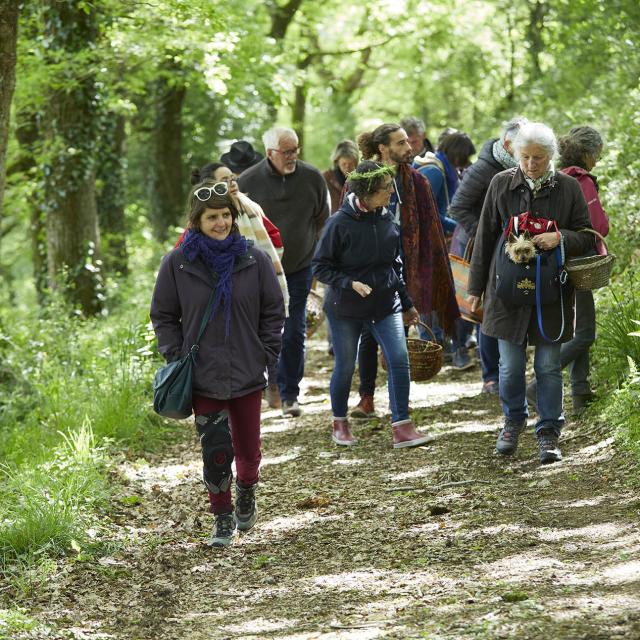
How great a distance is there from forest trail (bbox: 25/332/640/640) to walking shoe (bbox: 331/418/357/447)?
0.10 metres

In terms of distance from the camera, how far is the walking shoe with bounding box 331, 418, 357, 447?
811 centimetres

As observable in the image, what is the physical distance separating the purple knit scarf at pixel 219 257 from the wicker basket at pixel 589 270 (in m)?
2.25

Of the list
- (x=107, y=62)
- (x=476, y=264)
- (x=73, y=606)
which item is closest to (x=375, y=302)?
(x=476, y=264)

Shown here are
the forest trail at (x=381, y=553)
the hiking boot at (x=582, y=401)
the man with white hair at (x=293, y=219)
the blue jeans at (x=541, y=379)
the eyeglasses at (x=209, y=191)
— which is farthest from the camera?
the man with white hair at (x=293, y=219)

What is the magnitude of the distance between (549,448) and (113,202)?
35.9ft

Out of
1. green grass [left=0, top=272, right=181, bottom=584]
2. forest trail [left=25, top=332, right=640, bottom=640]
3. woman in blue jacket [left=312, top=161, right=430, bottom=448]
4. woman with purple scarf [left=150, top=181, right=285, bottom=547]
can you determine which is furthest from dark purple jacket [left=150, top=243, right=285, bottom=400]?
woman in blue jacket [left=312, top=161, right=430, bottom=448]

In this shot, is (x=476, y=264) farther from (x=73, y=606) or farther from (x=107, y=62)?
(x=107, y=62)

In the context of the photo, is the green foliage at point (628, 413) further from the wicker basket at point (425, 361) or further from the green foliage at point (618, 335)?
the wicker basket at point (425, 361)

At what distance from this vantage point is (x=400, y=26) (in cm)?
2692

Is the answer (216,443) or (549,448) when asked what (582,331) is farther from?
(216,443)

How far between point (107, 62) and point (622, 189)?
6969mm

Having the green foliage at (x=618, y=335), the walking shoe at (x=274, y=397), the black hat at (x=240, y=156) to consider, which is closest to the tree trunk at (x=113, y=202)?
the black hat at (x=240, y=156)

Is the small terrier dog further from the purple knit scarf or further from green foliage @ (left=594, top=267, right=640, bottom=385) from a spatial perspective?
the purple knit scarf

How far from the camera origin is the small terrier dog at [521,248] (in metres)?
6.43
